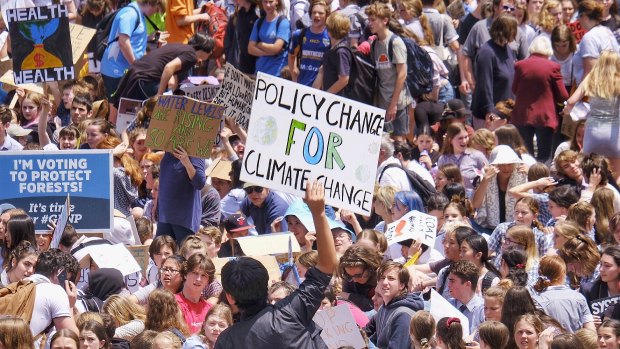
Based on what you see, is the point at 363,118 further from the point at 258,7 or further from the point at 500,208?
the point at 258,7

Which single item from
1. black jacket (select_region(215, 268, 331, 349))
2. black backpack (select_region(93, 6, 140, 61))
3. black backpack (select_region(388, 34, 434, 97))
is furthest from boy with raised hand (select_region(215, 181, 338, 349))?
black backpack (select_region(93, 6, 140, 61))

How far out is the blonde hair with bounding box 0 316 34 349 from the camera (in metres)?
8.12

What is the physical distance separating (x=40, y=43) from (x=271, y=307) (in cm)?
788

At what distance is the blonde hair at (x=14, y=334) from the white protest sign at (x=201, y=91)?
7431 millimetres

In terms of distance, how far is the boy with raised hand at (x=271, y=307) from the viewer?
744cm

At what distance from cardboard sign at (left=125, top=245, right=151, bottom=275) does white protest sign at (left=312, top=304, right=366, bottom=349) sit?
3.09 meters

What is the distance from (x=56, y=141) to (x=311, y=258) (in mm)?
5412

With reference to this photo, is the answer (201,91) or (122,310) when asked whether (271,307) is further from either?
(201,91)

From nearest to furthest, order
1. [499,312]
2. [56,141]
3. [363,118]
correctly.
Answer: [363,118] < [499,312] < [56,141]

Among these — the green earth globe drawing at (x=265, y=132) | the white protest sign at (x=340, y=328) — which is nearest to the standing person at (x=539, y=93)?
the white protest sign at (x=340, y=328)

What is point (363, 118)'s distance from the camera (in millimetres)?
8992

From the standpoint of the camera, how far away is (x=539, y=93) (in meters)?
15.8

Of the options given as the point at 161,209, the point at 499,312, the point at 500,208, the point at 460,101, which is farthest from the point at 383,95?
the point at 499,312

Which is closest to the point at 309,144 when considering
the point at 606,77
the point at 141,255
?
the point at 141,255
